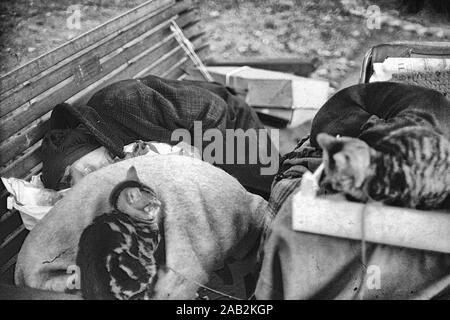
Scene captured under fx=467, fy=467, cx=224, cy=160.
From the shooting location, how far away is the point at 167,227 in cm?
155

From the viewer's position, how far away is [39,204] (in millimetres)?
A: 1990

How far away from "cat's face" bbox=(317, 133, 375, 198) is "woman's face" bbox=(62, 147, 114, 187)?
3.85 feet

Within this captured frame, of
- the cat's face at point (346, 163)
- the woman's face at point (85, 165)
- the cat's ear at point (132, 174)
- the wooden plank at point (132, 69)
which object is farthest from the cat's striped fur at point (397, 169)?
the wooden plank at point (132, 69)

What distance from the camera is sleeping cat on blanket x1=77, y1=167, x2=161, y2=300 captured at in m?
1.49

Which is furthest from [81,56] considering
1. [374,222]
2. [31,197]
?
[374,222]

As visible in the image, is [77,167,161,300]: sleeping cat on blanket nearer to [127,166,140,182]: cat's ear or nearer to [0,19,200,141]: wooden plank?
[127,166,140,182]: cat's ear

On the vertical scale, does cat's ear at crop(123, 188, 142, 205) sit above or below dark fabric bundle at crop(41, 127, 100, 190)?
above

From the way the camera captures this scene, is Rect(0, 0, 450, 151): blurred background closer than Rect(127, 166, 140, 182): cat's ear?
No

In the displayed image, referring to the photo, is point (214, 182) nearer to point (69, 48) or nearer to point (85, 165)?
point (85, 165)

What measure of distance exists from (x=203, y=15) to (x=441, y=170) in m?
3.43

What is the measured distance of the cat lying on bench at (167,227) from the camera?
5.04 ft

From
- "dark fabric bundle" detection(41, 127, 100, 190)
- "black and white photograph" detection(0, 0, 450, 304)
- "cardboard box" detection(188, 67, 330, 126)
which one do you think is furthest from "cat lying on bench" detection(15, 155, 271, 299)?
"cardboard box" detection(188, 67, 330, 126)

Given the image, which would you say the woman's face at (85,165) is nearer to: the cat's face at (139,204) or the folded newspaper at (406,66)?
the cat's face at (139,204)

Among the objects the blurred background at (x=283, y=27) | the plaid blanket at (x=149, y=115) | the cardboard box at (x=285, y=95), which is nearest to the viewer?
the plaid blanket at (x=149, y=115)
